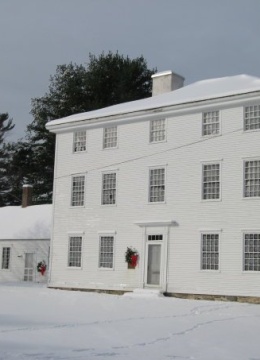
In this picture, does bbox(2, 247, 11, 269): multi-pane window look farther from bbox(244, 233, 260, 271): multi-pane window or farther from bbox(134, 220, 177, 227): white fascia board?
bbox(244, 233, 260, 271): multi-pane window

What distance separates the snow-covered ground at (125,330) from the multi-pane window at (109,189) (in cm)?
729

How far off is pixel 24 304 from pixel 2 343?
848 centimetres

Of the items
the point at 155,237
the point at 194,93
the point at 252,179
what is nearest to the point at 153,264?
the point at 155,237

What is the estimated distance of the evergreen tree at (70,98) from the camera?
5381cm

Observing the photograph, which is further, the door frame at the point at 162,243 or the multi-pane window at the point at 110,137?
the multi-pane window at the point at 110,137

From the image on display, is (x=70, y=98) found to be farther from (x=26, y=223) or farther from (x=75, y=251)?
(x=75, y=251)

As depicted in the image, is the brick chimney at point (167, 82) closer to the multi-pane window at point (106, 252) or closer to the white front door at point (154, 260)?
the multi-pane window at point (106, 252)

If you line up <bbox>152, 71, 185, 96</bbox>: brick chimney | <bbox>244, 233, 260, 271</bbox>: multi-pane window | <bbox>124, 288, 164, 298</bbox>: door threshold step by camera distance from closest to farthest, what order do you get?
<bbox>244, 233, 260, 271</bbox>: multi-pane window, <bbox>124, 288, 164, 298</bbox>: door threshold step, <bbox>152, 71, 185, 96</bbox>: brick chimney

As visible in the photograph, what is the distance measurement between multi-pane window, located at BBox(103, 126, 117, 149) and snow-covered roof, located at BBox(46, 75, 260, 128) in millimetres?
677

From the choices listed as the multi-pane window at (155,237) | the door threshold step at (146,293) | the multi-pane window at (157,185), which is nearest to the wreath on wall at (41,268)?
the door threshold step at (146,293)

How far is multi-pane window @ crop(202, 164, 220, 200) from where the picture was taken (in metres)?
24.9

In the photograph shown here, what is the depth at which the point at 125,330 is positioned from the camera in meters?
13.5

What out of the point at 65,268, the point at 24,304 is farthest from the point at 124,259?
the point at 24,304

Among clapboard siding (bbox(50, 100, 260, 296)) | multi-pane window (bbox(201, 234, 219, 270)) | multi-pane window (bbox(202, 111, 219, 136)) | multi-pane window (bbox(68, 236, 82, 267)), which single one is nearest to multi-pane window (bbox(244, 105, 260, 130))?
clapboard siding (bbox(50, 100, 260, 296))
